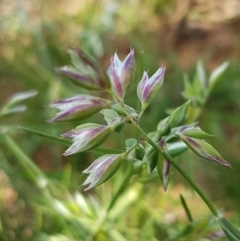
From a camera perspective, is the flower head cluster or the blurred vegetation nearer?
the flower head cluster

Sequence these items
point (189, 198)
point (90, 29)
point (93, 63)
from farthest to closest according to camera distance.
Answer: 1. point (90, 29)
2. point (189, 198)
3. point (93, 63)

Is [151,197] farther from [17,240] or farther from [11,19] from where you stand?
[11,19]

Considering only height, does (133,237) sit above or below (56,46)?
below

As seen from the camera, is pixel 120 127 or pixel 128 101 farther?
pixel 128 101

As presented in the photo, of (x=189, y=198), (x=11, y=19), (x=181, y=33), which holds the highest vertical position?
(x=11, y=19)

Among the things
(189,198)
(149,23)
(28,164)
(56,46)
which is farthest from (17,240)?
(149,23)

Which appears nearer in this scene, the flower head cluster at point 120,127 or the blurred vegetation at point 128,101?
the flower head cluster at point 120,127

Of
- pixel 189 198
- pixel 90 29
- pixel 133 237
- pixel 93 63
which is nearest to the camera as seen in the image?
pixel 93 63

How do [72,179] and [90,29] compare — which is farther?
[90,29]
